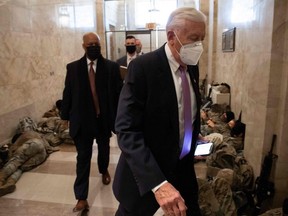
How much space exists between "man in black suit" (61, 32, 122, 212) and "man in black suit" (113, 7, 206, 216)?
1.12m

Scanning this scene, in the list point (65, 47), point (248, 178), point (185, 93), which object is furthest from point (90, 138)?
point (65, 47)

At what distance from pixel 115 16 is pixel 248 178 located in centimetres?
813

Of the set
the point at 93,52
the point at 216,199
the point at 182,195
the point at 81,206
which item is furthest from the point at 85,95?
the point at 216,199

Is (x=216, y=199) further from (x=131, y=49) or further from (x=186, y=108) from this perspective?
(x=131, y=49)

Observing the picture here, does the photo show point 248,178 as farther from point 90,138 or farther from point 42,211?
point 42,211

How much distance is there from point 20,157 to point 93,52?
5.93ft

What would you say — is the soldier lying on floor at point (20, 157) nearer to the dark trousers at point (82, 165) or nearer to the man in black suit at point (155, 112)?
the dark trousers at point (82, 165)

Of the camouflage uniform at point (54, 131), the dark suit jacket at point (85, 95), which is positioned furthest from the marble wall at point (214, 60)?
the dark suit jacket at point (85, 95)

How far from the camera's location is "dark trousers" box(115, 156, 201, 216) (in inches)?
54.0

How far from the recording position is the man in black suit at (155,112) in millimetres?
1118

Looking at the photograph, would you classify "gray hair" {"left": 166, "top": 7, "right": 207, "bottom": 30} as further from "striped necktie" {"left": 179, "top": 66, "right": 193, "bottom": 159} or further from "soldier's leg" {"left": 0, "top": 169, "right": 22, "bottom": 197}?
"soldier's leg" {"left": 0, "top": 169, "right": 22, "bottom": 197}

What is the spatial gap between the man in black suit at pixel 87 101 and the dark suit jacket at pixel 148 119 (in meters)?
1.21

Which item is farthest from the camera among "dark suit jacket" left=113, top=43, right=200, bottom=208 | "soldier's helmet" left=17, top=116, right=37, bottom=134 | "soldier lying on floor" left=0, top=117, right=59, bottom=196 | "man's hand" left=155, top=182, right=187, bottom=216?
"soldier's helmet" left=17, top=116, right=37, bottom=134

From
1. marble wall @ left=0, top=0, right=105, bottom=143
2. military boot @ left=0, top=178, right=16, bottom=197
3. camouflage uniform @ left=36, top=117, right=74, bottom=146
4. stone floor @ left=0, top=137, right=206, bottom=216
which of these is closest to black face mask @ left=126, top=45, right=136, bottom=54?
camouflage uniform @ left=36, top=117, right=74, bottom=146
